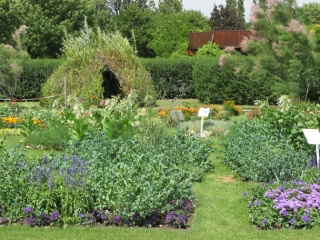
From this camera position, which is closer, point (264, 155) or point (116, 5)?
point (264, 155)

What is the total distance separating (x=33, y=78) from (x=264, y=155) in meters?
22.9

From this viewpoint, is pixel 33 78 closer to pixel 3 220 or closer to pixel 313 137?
pixel 313 137

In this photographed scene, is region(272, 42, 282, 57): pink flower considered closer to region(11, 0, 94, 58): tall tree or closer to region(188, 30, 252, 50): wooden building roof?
region(188, 30, 252, 50): wooden building roof

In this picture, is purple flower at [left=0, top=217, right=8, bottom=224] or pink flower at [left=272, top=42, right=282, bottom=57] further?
pink flower at [left=272, top=42, right=282, bottom=57]

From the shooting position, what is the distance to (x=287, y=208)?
23.9ft

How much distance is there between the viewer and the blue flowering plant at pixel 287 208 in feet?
23.6

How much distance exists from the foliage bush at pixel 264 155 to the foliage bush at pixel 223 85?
15.6 metres

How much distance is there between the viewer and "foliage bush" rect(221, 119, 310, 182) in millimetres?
9211

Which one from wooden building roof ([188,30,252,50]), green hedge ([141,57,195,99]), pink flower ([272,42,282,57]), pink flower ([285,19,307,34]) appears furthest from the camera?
wooden building roof ([188,30,252,50])

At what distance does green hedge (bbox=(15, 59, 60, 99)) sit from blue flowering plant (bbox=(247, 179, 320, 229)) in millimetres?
24283

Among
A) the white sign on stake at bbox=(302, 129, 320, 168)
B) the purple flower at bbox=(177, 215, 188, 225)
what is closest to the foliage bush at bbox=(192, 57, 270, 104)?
the white sign on stake at bbox=(302, 129, 320, 168)

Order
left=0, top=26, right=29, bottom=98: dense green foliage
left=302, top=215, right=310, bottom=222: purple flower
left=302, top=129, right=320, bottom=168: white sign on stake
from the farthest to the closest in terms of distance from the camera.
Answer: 1. left=0, top=26, right=29, bottom=98: dense green foliage
2. left=302, top=129, right=320, bottom=168: white sign on stake
3. left=302, top=215, right=310, bottom=222: purple flower

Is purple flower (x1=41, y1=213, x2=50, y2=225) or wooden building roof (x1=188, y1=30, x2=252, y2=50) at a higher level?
wooden building roof (x1=188, y1=30, x2=252, y2=50)

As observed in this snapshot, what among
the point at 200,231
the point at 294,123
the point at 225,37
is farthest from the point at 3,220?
the point at 225,37
